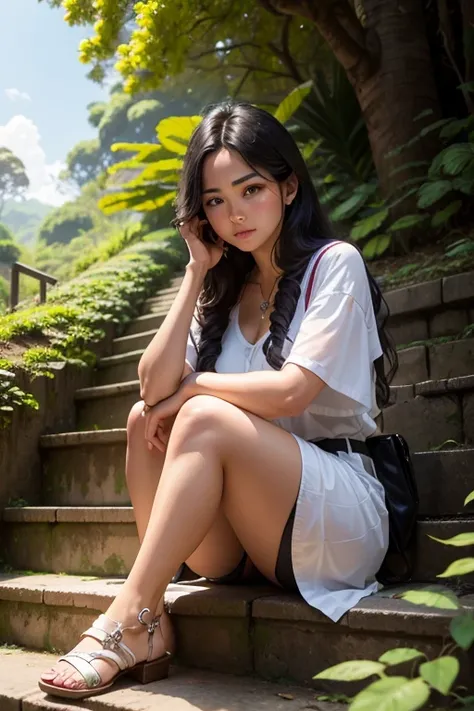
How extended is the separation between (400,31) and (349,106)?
1.05 m

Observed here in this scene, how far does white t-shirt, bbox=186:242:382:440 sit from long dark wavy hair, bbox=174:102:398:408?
1.6 inches

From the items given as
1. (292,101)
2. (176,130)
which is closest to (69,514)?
(292,101)

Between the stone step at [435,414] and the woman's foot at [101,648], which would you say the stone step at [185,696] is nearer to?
the woman's foot at [101,648]

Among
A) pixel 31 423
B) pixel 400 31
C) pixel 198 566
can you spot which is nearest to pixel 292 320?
pixel 198 566

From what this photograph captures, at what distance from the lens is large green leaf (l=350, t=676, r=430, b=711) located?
1.00m

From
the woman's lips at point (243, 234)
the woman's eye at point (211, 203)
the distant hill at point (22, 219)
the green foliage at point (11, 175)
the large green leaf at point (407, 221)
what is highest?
the distant hill at point (22, 219)

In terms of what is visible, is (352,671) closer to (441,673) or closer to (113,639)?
(441,673)

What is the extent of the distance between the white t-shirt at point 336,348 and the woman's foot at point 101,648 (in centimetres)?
65

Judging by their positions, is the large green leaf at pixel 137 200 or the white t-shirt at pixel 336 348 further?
the large green leaf at pixel 137 200

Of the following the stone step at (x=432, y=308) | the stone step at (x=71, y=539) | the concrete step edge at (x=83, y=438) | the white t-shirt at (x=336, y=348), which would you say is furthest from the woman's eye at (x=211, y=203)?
the stone step at (x=432, y=308)

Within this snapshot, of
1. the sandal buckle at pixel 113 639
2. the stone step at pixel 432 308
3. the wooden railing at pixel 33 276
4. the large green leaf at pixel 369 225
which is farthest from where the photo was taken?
the wooden railing at pixel 33 276

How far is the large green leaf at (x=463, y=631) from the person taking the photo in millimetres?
1127

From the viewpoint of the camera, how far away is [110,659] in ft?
5.65

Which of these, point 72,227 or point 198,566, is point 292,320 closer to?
point 198,566
